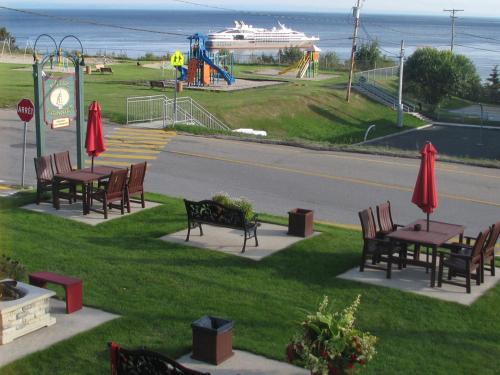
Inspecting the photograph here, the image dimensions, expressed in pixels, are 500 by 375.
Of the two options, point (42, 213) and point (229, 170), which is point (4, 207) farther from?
point (229, 170)

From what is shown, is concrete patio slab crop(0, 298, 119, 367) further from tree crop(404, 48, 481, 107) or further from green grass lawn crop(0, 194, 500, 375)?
tree crop(404, 48, 481, 107)

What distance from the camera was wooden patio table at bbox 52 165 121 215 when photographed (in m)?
15.4

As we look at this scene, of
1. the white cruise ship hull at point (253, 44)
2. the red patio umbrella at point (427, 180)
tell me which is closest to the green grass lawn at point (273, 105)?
the red patio umbrella at point (427, 180)

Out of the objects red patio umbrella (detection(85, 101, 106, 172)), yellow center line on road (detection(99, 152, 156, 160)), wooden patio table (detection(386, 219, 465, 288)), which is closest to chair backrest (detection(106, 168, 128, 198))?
red patio umbrella (detection(85, 101, 106, 172))

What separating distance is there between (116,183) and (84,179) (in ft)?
2.24

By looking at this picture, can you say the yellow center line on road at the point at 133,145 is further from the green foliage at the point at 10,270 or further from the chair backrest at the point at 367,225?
the green foliage at the point at 10,270

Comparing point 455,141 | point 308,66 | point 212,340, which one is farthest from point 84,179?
point 308,66

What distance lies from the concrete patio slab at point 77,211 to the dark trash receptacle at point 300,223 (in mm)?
3508

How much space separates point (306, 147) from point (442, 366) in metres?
19.2

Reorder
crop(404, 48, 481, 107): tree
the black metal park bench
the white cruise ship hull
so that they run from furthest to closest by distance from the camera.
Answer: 1. the white cruise ship hull
2. crop(404, 48, 481, 107): tree
3. the black metal park bench

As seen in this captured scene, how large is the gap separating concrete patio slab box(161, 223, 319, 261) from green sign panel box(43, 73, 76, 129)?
15.9 feet

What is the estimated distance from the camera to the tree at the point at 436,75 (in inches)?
2452

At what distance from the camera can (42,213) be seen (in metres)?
15.4

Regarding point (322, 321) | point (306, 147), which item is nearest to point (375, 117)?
point (306, 147)
